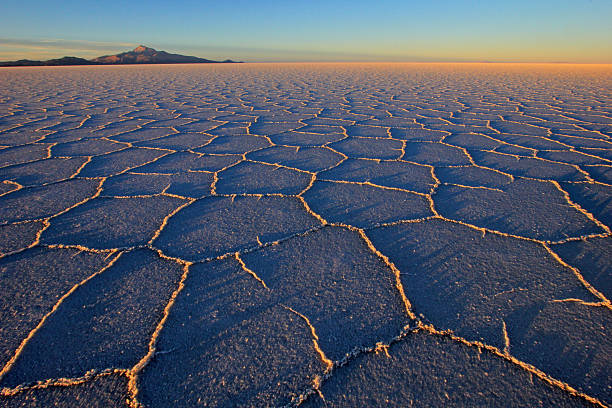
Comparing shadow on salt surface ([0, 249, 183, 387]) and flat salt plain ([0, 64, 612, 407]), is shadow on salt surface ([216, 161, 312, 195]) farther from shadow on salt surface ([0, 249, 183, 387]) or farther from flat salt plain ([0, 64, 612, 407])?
shadow on salt surface ([0, 249, 183, 387])

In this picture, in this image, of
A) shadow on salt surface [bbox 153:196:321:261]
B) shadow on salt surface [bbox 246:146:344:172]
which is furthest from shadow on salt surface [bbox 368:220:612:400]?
shadow on salt surface [bbox 246:146:344:172]

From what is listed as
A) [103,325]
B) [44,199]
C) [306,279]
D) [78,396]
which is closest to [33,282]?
[103,325]

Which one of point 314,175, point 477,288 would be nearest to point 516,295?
point 477,288

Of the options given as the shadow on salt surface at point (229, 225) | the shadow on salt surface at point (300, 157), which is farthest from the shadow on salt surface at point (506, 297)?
the shadow on salt surface at point (300, 157)

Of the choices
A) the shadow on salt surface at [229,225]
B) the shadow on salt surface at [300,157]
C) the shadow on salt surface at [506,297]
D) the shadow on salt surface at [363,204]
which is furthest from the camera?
the shadow on salt surface at [300,157]

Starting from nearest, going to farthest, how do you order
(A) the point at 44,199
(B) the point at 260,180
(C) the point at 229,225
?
(C) the point at 229,225 < (A) the point at 44,199 < (B) the point at 260,180

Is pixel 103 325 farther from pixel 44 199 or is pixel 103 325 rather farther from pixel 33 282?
pixel 44 199

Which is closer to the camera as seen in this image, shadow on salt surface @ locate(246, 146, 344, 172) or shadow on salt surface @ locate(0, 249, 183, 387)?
shadow on salt surface @ locate(0, 249, 183, 387)

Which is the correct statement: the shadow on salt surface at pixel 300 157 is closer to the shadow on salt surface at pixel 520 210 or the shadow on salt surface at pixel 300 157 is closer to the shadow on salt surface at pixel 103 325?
the shadow on salt surface at pixel 520 210
